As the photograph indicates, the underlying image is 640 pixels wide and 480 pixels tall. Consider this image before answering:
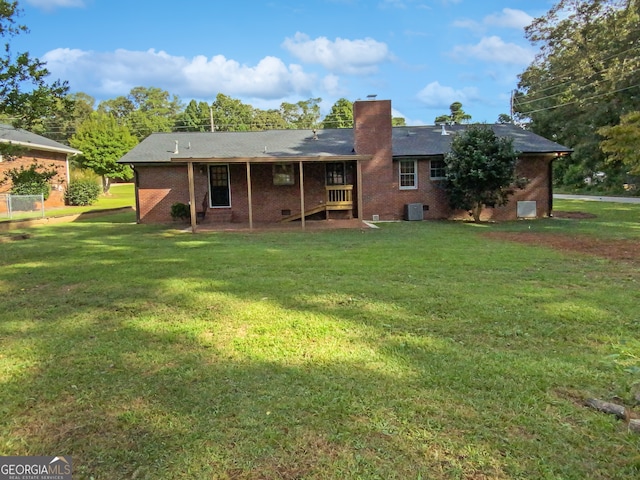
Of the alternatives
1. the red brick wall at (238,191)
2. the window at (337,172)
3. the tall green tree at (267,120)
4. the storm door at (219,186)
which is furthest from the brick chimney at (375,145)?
the tall green tree at (267,120)

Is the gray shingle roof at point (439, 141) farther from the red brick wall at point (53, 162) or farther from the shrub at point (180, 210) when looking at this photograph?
the red brick wall at point (53, 162)

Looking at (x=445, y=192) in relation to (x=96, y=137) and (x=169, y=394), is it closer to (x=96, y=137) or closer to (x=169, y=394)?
(x=169, y=394)

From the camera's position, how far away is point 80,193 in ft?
94.8

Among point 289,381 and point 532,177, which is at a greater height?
point 532,177

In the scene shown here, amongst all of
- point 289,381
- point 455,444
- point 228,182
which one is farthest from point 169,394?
point 228,182

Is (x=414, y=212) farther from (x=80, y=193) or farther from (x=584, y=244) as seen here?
(x=80, y=193)

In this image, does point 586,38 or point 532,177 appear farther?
point 586,38

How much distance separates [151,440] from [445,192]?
56.5 ft

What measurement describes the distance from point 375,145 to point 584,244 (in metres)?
9.25

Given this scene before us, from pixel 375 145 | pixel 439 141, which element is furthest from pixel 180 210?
pixel 439 141

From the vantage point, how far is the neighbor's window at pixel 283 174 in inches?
738

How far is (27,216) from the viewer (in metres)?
19.4

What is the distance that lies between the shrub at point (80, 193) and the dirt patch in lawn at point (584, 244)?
82.5 ft

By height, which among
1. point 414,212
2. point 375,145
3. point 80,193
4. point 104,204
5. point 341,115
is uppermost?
point 341,115
